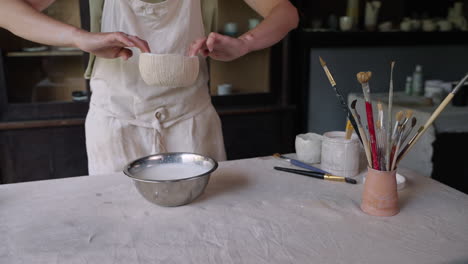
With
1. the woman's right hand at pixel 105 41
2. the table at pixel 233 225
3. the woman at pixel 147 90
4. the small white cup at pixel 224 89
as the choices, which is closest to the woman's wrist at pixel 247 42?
the woman at pixel 147 90

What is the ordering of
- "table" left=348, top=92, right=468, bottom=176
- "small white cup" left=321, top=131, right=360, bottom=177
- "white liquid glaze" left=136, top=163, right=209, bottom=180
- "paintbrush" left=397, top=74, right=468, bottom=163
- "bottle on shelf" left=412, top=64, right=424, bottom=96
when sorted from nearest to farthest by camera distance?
"paintbrush" left=397, top=74, right=468, bottom=163 < "white liquid glaze" left=136, top=163, right=209, bottom=180 < "small white cup" left=321, top=131, right=360, bottom=177 < "table" left=348, top=92, right=468, bottom=176 < "bottle on shelf" left=412, top=64, right=424, bottom=96

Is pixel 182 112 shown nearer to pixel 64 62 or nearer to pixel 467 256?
pixel 467 256

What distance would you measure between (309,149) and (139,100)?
21.5 inches

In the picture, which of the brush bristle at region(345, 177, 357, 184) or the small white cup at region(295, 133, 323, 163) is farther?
the small white cup at region(295, 133, 323, 163)

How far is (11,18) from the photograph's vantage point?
1148 mm

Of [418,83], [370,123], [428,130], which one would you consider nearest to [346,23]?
[418,83]

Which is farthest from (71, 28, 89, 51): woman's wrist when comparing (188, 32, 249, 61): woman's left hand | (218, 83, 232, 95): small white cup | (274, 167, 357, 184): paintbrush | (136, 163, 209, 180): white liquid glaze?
(218, 83, 232, 95): small white cup

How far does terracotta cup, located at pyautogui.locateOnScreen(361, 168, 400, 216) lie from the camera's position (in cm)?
87

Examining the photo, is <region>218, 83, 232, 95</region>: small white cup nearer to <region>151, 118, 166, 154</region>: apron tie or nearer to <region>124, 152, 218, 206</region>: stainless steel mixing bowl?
<region>151, 118, 166, 154</region>: apron tie

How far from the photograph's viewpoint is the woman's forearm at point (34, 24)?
1.12 m

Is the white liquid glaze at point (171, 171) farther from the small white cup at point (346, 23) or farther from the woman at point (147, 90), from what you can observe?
the small white cup at point (346, 23)

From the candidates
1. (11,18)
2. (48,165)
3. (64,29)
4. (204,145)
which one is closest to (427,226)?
(204,145)

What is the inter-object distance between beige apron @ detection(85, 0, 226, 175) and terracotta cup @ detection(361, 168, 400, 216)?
0.63 metres

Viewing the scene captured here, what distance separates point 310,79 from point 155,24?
186cm
